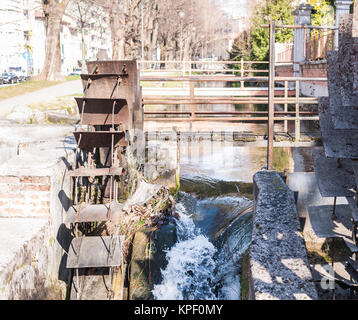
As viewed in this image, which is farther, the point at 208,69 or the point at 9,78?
the point at 208,69

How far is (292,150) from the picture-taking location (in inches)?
443

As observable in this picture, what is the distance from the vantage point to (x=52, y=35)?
77.4 ft

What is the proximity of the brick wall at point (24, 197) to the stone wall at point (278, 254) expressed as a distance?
80.8 inches

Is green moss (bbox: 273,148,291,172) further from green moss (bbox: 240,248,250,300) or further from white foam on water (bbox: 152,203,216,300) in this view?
green moss (bbox: 240,248,250,300)

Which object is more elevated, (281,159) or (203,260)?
(281,159)

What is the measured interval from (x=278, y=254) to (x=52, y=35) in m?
22.5

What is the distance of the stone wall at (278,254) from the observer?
2943 mm

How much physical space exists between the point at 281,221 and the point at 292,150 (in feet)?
25.3

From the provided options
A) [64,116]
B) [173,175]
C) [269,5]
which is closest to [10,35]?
[269,5]

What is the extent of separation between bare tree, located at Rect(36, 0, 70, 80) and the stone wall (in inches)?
837

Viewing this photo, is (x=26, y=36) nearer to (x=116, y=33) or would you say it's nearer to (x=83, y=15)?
(x=83, y=15)

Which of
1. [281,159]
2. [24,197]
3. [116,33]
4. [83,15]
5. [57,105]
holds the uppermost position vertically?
[83,15]

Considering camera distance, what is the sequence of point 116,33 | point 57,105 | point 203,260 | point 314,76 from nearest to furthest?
point 203,260 → point 57,105 → point 314,76 → point 116,33

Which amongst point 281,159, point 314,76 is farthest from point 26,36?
point 281,159
